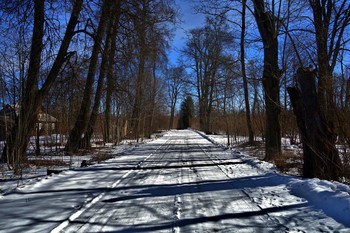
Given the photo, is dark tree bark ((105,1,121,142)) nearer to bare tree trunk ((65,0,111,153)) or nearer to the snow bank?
bare tree trunk ((65,0,111,153))

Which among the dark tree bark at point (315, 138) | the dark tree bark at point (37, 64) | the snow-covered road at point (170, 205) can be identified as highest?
the dark tree bark at point (37, 64)

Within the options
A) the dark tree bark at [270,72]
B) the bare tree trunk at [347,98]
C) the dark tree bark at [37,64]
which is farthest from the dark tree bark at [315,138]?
the dark tree bark at [37,64]

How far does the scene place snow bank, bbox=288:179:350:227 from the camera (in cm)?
544

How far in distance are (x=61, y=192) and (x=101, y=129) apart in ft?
62.8

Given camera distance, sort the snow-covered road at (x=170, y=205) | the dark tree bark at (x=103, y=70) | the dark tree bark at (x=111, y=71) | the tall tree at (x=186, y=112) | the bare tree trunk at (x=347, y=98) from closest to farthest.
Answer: the snow-covered road at (x=170, y=205), the bare tree trunk at (x=347, y=98), the dark tree bark at (x=111, y=71), the dark tree bark at (x=103, y=70), the tall tree at (x=186, y=112)

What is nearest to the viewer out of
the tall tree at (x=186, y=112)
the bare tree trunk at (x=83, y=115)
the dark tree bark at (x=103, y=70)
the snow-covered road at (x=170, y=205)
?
the snow-covered road at (x=170, y=205)

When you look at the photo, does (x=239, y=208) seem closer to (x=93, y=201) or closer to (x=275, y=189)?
(x=275, y=189)

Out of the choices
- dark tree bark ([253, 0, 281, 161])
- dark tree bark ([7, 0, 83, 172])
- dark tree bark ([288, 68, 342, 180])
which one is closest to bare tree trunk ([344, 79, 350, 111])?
dark tree bark ([288, 68, 342, 180])

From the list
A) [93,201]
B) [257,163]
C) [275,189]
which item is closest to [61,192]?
[93,201]

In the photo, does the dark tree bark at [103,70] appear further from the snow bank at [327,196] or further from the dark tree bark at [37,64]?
the snow bank at [327,196]

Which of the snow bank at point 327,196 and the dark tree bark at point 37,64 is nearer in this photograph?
the snow bank at point 327,196

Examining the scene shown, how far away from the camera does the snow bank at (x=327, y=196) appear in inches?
214

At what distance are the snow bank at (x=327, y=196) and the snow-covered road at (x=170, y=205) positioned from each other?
0.8 inches

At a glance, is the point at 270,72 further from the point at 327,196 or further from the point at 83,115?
the point at 83,115
